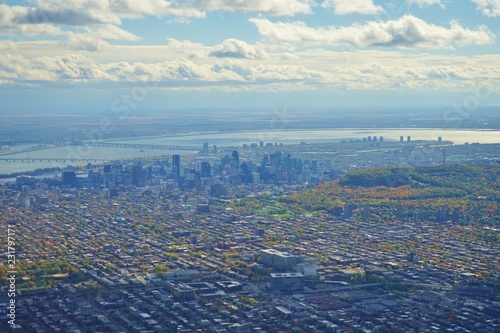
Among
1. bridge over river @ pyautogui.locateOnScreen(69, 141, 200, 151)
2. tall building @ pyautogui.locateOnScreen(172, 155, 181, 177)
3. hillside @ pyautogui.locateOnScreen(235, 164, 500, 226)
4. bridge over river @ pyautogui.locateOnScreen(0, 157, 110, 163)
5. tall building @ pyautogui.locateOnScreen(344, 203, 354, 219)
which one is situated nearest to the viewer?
tall building @ pyautogui.locateOnScreen(344, 203, 354, 219)

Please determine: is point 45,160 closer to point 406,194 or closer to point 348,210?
point 406,194

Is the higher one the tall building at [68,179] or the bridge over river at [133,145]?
the bridge over river at [133,145]

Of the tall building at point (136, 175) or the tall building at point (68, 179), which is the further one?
the tall building at point (136, 175)

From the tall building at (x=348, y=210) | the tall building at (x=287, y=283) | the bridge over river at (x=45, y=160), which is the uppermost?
the bridge over river at (x=45, y=160)

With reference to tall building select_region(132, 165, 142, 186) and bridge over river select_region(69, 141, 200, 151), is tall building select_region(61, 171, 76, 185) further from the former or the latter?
bridge over river select_region(69, 141, 200, 151)

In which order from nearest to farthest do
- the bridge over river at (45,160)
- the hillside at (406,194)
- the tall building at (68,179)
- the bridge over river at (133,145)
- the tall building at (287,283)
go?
the tall building at (287,283) → the hillside at (406,194) → the tall building at (68,179) → the bridge over river at (45,160) → the bridge over river at (133,145)

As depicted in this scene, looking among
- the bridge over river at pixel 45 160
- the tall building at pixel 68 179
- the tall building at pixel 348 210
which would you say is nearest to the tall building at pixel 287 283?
the tall building at pixel 348 210

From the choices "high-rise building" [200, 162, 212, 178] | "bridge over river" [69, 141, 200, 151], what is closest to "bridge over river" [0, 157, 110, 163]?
"bridge over river" [69, 141, 200, 151]

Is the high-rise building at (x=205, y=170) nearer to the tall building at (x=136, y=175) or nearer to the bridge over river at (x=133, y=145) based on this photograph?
the tall building at (x=136, y=175)

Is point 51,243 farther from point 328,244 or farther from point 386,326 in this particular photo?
point 386,326

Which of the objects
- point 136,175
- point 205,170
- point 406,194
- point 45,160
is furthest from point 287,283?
point 45,160

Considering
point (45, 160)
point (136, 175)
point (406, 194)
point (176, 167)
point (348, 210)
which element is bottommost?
point (348, 210)
